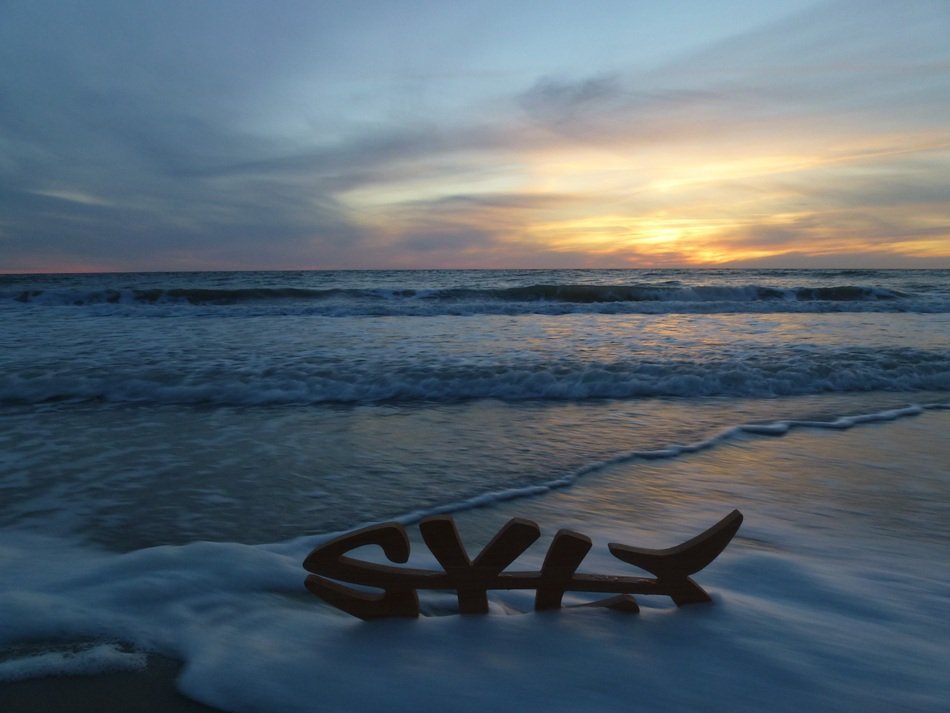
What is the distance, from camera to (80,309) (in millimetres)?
17891

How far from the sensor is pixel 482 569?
1.72 metres

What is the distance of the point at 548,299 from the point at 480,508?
1938 cm

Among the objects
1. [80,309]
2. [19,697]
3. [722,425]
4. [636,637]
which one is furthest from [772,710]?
[80,309]

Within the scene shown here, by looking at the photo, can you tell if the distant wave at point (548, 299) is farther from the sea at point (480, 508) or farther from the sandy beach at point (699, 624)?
the sandy beach at point (699, 624)

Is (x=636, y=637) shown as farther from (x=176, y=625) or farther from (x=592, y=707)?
(x=176, y=625)

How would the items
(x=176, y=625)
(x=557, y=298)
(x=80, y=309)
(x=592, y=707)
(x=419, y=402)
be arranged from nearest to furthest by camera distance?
1. (x=592, y=707)
2. (x=176, y=625)
3. (x=419, y=402)
4. (x=80, y=309)
5. (x=557, y=298)

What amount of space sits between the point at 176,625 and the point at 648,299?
2196 centimetres

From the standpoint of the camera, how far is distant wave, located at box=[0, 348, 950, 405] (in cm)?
598

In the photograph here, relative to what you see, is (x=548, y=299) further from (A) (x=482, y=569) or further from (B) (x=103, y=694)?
(B) (x=103, y=694)

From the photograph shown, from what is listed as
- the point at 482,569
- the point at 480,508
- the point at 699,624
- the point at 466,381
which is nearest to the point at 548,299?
the point at 466,381

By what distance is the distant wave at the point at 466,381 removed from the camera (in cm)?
598

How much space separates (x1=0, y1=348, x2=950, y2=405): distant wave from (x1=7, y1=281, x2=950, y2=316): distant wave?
10910 mm

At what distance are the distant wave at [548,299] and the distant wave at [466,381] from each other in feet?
35.8

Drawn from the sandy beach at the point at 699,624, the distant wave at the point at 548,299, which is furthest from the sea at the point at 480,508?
the distant wave at the point at 548,299
